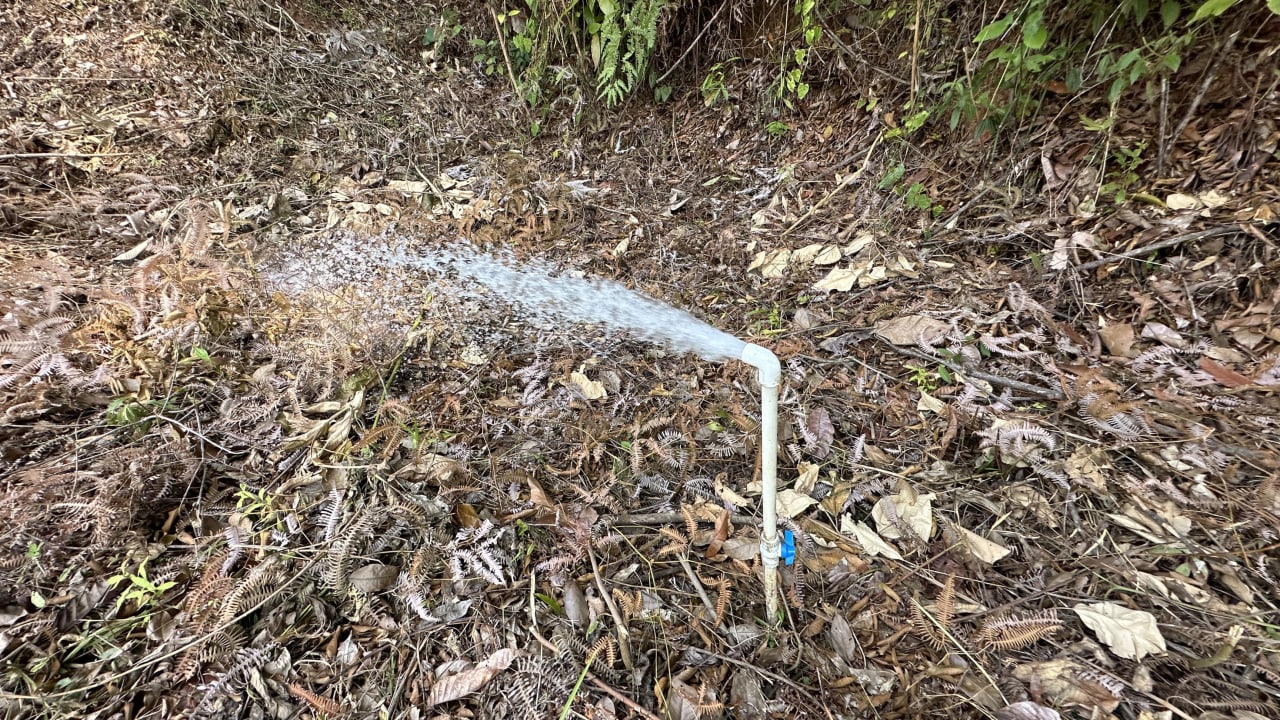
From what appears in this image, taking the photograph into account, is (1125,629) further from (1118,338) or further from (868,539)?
(1118,338)

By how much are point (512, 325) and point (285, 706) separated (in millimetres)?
1485

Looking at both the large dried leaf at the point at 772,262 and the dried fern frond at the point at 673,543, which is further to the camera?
the large dried leaf at the point at 772,262

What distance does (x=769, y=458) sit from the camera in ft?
3.51

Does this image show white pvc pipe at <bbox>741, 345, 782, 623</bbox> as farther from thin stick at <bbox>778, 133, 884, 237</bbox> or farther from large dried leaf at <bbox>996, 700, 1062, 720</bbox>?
thin stick at <bbox>778, 133, 884, 237</bbox>

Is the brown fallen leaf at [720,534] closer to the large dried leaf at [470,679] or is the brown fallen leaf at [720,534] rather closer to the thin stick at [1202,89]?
the large dried leaf at [470,679]

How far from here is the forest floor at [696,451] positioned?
4.14 feet

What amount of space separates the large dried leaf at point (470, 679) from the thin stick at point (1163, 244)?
7.57ft

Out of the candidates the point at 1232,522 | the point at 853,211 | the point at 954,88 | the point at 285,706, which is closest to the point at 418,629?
the point at 285,706

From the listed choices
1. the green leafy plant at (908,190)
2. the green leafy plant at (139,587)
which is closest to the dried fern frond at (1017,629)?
the green leafy plant at (908,190)

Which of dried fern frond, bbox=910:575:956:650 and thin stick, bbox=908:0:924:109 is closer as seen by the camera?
dried fern frond, bbox=910:575:956:650

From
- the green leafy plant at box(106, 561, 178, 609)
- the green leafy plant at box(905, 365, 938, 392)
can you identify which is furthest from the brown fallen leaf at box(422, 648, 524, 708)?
the green leafy plant at box(905, 365, 938, 392)

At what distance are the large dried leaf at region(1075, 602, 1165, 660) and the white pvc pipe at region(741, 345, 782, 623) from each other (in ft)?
A: 2.39

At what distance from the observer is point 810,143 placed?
3066mm

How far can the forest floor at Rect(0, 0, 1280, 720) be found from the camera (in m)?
1.26
